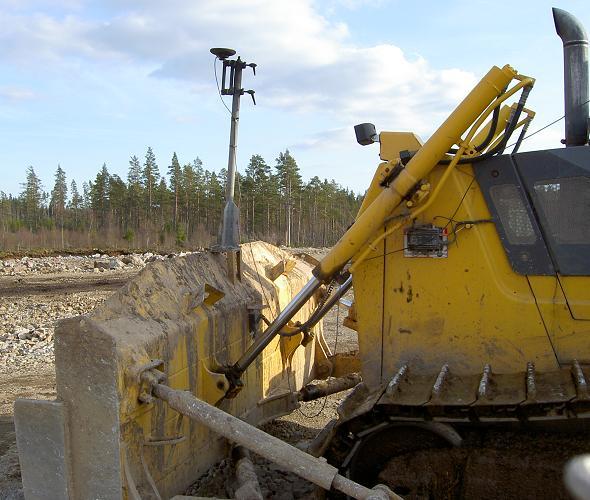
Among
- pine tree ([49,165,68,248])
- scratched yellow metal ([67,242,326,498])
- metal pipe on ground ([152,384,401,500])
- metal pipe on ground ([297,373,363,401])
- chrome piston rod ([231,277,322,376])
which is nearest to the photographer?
metal pipe on ground ([152,384,401,500])

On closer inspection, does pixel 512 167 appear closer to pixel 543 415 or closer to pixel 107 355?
pixel 543 415

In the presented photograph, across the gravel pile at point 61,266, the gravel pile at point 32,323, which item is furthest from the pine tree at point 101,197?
the gravel pile at point 32,323

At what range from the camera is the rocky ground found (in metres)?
4.83

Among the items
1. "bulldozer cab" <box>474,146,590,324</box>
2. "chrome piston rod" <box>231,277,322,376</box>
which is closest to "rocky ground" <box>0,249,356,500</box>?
"chrome piston rod" <box>231,277,322,376</box>

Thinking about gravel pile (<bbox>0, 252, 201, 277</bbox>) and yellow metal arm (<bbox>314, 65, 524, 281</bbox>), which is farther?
gravel pile (<bbox>0, 252, 201, 277</bbox>)

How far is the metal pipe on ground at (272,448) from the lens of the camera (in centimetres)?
303

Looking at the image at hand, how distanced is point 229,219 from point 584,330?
2751 mm

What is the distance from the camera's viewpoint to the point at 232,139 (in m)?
5.86

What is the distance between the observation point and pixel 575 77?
4.09 metres

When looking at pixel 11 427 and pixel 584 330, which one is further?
pixel 11 427

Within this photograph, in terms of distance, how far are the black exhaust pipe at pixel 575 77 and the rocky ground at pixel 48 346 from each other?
2961mm

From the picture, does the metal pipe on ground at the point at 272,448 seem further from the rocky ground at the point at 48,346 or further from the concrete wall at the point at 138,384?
the rocky ground at the point at 48,346

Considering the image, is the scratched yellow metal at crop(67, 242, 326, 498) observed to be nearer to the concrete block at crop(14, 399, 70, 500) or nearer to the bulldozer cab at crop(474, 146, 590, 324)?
the concrete block at crop(14, 399, 70, 500)

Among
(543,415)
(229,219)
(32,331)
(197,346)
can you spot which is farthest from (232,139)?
(32,331)
